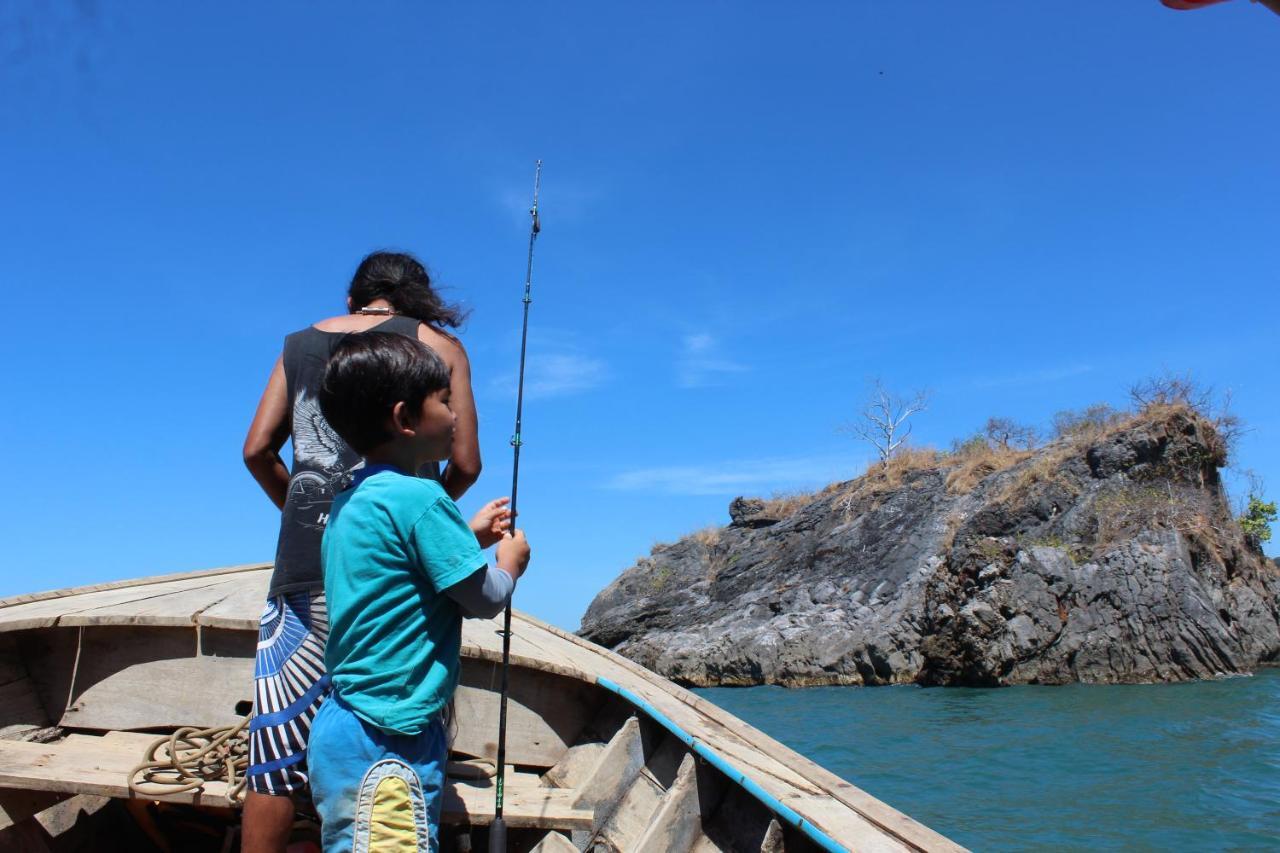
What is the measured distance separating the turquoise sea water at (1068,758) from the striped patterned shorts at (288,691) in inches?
205

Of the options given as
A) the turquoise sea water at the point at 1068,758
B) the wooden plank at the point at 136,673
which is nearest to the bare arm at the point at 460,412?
the wooden plank at the point at 136,673

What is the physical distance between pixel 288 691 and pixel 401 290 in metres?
0.88

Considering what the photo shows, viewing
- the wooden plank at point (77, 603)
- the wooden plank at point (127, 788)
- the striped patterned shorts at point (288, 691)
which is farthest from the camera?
the wooden plank at point (77, 603)

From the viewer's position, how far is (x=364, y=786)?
1.35 m

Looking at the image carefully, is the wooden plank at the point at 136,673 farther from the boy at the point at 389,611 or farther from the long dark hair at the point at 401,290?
the boy at the point at 389,611

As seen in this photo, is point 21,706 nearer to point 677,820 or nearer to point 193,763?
point 193,763

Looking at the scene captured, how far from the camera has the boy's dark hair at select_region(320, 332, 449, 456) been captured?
1462 millimetres

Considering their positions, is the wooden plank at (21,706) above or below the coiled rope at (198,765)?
above

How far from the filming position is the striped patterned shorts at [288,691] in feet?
5.40

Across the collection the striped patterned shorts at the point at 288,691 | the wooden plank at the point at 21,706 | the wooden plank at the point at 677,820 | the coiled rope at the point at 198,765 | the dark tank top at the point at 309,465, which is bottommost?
the wooden plank at the point at 677,820

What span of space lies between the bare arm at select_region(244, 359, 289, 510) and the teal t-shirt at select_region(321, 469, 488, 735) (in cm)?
58

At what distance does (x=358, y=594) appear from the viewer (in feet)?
4.59

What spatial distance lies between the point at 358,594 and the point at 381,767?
26cm

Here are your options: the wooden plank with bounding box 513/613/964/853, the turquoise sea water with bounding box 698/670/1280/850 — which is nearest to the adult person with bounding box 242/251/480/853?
the wooden plank with bounding box 513/613/964/853
